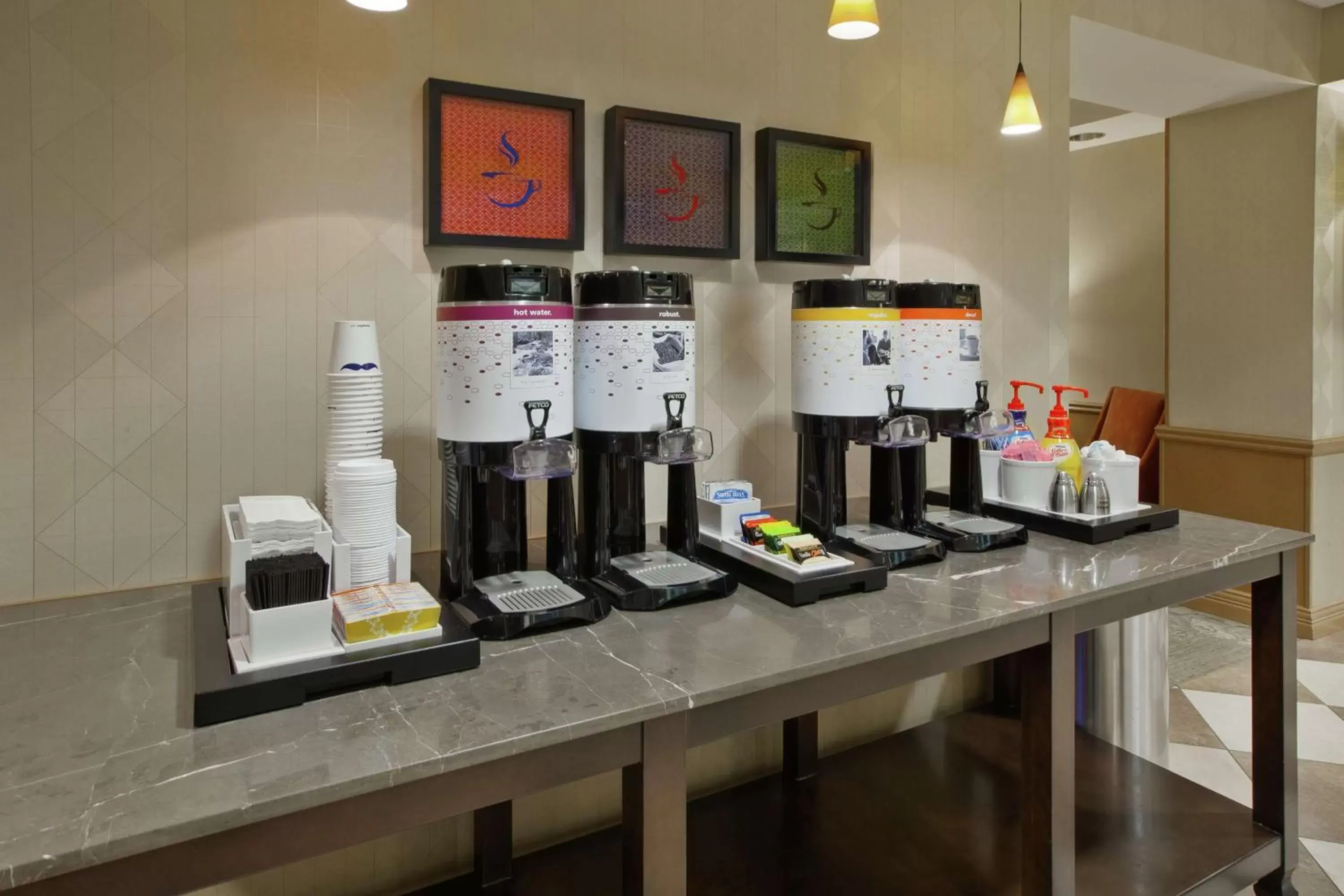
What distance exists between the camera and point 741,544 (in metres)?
1.53

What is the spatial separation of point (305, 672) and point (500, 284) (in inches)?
23.4

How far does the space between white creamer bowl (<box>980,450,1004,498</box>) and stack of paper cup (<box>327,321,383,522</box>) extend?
133 cm

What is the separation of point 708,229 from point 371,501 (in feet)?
3.29

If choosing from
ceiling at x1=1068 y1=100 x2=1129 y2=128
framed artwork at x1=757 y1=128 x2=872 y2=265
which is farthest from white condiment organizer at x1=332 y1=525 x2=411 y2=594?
ceiling at x1=1068 y1=100 x2=1129 y2=128

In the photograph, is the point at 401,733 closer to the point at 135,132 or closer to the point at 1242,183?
the point at 135,132

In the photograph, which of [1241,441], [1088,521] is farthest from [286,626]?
[1241,441]

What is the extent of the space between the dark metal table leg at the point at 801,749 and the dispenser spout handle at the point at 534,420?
1054mm

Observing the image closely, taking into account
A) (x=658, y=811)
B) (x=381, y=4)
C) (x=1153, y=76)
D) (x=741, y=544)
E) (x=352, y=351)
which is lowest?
(x=658, y=811)

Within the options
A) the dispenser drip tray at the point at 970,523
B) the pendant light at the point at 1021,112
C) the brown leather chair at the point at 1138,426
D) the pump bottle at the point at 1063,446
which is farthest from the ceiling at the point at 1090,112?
the dispenser drip tray at the point at 970,523

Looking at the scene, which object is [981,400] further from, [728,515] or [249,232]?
[249,232]

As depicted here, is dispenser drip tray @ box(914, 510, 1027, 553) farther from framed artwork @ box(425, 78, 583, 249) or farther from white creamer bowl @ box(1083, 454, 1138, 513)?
framed artwork @ box(425, 78, 583, 249)

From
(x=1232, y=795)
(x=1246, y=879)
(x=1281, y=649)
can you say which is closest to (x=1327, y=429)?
(x=1232, y=795)

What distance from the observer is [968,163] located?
2332 millimetres

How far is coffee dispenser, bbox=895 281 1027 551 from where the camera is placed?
5.76 ft
